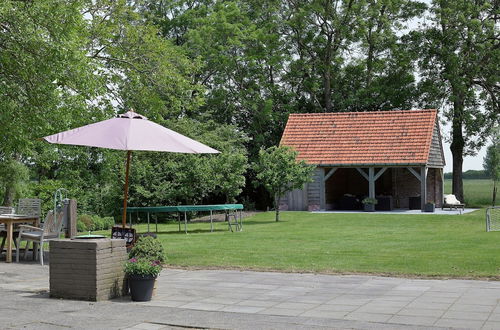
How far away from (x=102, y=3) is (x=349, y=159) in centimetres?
1282

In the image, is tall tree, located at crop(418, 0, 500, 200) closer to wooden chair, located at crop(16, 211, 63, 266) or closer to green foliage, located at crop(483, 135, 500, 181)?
green foliage, located at crop(483, 135, 500, 181)

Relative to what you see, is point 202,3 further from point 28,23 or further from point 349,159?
point 28,23

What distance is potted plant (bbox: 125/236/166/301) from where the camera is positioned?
8383 millimetres

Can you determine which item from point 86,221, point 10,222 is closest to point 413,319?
point 10,222

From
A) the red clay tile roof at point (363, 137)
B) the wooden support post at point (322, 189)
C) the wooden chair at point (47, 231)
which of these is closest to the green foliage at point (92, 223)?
the wooden chair at point (47, 231)

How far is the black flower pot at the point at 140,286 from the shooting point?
8.36m

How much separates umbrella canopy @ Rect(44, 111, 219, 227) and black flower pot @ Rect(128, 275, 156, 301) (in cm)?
219

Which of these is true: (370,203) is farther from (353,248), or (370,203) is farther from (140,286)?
(140,286)

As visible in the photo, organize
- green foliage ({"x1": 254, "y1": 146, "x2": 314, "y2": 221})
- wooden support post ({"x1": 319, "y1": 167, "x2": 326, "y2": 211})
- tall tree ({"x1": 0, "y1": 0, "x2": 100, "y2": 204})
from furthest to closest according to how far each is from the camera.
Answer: wooden support post ({"x1": 319, "y1": 167, "x2": 326, "y2": 211}), green foliage ({"x1": 254, "y1": 146, "x2": 314, "y2": 221}), tall tree ({"x1": 0, "y1": 0, "x2": 100, "y2": 204})

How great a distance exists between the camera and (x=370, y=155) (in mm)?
29469

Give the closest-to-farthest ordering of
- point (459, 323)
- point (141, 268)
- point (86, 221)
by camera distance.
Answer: point (459, 323) < point (141, 268) < point (86, 221)

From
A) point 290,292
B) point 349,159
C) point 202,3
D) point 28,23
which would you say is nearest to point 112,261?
point 290,292

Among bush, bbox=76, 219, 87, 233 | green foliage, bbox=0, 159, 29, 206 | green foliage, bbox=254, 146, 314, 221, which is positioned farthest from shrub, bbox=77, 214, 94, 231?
green foliage, bbox=254, 146, 314, 221

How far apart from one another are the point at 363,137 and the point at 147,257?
2328 cm
